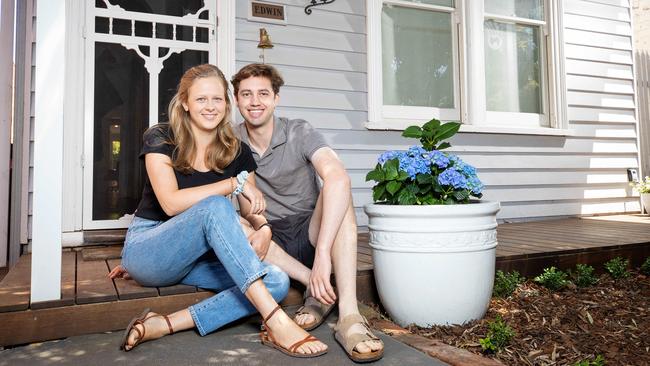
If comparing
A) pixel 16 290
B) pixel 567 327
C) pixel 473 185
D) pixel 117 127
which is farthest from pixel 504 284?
pixel 117 127

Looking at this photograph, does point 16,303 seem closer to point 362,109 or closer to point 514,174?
point 362,109

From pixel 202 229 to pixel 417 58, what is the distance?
293 centimetres

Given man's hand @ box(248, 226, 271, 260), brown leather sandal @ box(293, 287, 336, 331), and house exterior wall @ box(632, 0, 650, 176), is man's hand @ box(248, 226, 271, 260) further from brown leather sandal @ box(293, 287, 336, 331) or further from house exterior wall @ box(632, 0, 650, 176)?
house exterior wall @ box(632, 0, 650, 176)

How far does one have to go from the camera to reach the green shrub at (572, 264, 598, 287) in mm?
2461

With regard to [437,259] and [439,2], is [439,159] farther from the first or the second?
[439,2]

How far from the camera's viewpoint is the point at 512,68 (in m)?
4.34

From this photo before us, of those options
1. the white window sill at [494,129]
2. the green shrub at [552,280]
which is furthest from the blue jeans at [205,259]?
the white window sill at [494,129]

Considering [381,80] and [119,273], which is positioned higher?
[381,80]

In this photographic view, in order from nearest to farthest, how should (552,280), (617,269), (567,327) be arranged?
(567,327) → (552,280) → (617,269)

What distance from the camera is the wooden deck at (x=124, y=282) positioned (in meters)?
1.55

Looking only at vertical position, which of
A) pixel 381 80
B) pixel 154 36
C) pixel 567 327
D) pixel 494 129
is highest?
pixel 154 36

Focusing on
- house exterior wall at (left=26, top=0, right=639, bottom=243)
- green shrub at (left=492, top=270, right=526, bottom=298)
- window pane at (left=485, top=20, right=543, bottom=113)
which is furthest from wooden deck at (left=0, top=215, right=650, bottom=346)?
window pane at (left=485, top=20, right=543, bottom=113)

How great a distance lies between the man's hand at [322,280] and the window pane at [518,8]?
3.41 m

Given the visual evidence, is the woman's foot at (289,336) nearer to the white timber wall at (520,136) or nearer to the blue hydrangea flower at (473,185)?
the blue hydrangea flower at (473,185)
